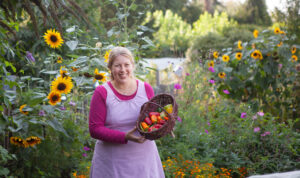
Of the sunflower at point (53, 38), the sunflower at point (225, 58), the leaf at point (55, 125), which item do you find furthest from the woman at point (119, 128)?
the sunflower at point (225, 58)

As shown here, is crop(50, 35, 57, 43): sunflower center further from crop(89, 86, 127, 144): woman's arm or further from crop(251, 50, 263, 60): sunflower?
crop(251, 50, 263, 60): sunflower

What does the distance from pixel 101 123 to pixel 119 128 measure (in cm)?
11

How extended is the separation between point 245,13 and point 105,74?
2178 cm

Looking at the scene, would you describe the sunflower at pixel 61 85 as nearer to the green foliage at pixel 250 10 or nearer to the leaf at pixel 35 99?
the leaf at pixel 35 99

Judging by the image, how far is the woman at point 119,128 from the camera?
1.86 meters

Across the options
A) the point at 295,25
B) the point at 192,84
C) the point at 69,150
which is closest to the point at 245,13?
the point at 295,25

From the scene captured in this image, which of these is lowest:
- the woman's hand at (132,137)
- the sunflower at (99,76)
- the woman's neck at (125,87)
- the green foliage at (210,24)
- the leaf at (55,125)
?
the leaf at (55,125)

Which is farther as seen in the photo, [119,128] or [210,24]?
[210,24]

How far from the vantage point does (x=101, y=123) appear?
1863 mm

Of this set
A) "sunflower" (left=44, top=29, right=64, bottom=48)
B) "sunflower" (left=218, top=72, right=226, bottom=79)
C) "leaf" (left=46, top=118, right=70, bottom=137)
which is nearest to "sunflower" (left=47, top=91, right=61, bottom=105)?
"leaf" (left=46, top=118, right=70, bottom=137)

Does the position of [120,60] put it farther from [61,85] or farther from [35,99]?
[35,99]

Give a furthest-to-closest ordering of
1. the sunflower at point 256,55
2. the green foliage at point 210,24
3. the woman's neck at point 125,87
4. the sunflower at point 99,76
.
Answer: the green foliage at point 210,24 < the sunflower at point 256,55 < the sunflower at point 99,76 < the woman's neck at point 125,87

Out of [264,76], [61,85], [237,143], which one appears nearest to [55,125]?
[61,85]

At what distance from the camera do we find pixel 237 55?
15.1 ft
